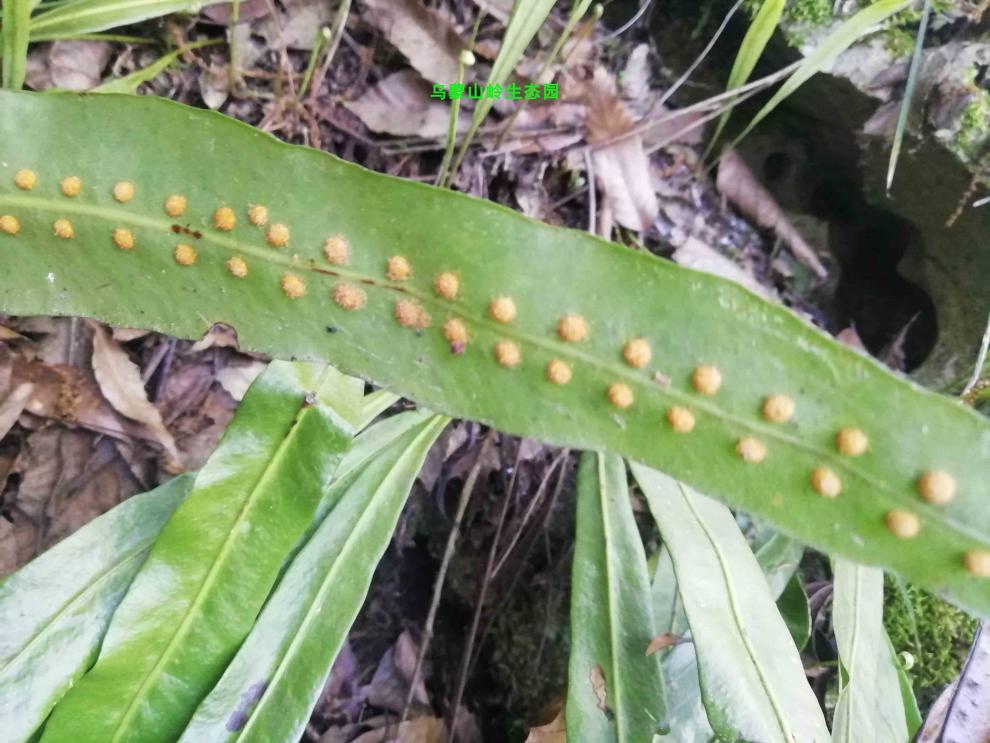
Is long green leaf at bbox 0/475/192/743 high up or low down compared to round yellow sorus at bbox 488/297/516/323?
down

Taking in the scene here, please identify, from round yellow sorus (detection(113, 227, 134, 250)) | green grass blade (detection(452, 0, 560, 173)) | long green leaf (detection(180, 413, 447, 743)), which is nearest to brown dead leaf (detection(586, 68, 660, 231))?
green grass blade (detection(452, 0, 560, 173))

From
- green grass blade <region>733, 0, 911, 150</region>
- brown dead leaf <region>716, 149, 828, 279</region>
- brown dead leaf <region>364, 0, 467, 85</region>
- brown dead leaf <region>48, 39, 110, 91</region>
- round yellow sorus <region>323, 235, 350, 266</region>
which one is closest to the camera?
round yellow sorus <region>323, 235, 350, 266</region>

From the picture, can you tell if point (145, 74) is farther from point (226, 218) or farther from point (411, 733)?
point (411, 733)

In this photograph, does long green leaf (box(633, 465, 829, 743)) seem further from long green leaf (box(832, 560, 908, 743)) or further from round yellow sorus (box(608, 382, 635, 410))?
round yellow sorus (box(608, 382, 635, 410))

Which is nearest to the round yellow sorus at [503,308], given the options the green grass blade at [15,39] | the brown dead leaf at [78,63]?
the green grass blade at [15,39]

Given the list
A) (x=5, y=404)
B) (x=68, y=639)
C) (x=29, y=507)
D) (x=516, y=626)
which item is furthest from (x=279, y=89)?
(x=516, y=626)

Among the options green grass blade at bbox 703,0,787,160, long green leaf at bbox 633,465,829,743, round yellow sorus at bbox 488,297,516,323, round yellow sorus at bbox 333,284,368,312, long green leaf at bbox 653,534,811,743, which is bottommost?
long green leaf at bbox 653,534,811,743
